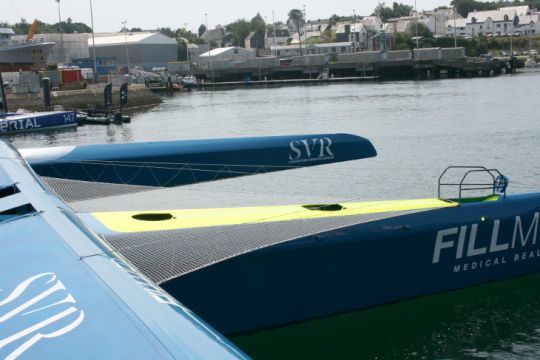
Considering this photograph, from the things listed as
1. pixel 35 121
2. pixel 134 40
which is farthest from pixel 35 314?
pixel 134 40

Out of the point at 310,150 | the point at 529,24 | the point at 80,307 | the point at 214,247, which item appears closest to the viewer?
the point at 80,307

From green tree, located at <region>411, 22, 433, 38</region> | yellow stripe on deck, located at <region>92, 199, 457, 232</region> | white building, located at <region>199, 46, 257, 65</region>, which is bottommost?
yellow stripe on deck, located at <region>92, 199, 457, 232</region>

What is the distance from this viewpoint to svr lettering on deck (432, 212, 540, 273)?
9.59m

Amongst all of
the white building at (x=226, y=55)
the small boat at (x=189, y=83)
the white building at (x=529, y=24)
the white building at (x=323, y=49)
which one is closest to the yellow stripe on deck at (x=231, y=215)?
the small boat at (x=189, y=83)

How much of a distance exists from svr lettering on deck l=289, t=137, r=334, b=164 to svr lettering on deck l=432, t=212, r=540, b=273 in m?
3.28

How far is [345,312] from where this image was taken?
9.27 m

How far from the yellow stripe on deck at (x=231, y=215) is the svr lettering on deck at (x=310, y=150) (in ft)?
7.50

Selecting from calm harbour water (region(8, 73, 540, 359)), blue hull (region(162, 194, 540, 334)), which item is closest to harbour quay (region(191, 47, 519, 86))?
calm harbour water (region(8, 73, 540, 359))

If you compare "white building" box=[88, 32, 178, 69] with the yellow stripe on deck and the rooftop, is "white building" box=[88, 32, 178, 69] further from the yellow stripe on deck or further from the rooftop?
the yellow stripe on deck

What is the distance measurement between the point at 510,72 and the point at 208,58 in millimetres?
58512

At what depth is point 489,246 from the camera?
391 inches

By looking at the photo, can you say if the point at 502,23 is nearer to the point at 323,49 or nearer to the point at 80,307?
the point at 323,49

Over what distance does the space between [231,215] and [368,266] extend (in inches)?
73.4

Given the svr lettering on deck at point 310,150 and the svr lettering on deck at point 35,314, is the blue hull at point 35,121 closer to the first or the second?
the svr lettering on deck at point 310,150
